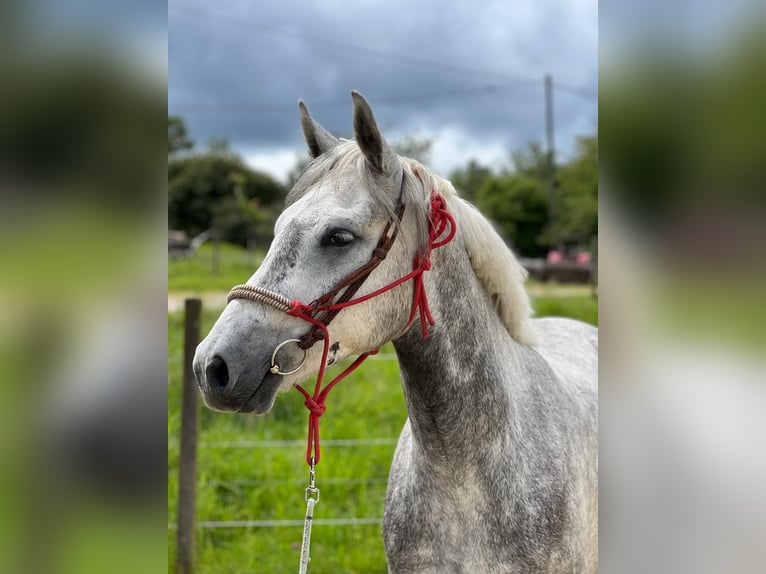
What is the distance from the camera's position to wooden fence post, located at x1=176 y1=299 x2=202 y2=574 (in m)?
3.82

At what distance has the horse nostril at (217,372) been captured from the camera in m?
1.44

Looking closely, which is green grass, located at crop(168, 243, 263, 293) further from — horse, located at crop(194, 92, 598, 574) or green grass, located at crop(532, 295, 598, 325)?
horse, located at crop(194, 92, 598, 574)

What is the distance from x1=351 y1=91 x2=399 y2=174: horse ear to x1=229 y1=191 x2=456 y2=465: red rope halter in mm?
121

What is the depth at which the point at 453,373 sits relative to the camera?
1.83 m

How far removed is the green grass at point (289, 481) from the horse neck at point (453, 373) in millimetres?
1443

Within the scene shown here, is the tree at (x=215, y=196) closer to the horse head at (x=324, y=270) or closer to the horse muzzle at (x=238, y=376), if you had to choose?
the horse head at (x=324, y=270)

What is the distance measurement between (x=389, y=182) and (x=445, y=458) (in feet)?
2.66

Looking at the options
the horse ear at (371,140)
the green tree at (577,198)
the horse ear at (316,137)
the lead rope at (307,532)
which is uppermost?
the green tree at (577,198)
